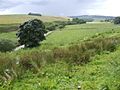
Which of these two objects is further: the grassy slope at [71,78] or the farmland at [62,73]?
the farmland at [62,73]

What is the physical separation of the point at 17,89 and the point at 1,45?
4243 cm

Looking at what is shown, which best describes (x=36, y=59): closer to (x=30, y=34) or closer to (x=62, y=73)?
(x=62, y=73)

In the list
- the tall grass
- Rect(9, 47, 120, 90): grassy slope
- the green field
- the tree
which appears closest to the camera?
Rect(9, 47, 120, 90): grassy slope

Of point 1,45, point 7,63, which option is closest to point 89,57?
point 7,63

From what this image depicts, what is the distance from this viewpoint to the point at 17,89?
41.0 feet

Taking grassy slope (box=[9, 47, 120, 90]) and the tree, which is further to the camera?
the tree

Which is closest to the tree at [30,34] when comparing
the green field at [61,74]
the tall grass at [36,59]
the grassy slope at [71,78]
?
the tall grass at [36,59]

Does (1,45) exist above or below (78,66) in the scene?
below

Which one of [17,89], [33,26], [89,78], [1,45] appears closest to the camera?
[17,89]

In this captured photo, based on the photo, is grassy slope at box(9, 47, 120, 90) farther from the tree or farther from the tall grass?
the tree

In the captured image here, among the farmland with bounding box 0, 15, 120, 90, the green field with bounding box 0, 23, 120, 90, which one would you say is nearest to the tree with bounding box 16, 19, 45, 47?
the farmland with bounding box 0, 15, 120, 90

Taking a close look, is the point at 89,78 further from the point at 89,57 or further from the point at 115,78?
the point at 89,57

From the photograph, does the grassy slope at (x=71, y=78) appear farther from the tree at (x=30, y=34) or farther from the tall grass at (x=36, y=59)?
the tree at (x=30, y=34)

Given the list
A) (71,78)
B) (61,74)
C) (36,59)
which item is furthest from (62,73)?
(36,59)
